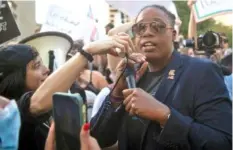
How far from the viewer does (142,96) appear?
1.73 meters

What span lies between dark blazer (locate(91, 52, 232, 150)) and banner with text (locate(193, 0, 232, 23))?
320 centimetres

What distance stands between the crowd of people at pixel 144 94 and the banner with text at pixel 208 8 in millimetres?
3092

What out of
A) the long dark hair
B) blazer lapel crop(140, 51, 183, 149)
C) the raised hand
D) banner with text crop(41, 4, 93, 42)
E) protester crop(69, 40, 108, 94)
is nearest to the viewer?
the raised hand

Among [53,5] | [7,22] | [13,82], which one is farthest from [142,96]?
[53,5]

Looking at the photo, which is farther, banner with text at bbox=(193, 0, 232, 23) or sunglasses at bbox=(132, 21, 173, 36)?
banner with text at bbox=(193, 0, 232, 23)

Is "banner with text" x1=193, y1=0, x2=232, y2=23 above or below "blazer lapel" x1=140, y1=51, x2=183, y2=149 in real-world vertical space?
above

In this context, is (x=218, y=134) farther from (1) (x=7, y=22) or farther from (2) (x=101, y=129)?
(1) (x=7, y=22)

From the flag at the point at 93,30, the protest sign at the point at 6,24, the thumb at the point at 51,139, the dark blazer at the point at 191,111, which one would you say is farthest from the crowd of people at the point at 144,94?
the flag at the point at 93,30

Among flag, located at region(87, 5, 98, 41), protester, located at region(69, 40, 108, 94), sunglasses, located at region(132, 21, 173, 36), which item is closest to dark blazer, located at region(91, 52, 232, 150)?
sunglasses, located at region(132, 21, 173, 36)

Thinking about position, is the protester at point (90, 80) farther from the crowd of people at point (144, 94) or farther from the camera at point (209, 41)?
the crowd of people at point (144, 94)

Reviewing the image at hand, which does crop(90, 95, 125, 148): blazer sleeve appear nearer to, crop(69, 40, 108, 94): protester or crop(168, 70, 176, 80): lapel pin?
crop(168, 70, 176, 80): lapel pin

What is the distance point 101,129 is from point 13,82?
513 mm

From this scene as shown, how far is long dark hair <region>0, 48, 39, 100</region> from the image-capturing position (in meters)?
2.21

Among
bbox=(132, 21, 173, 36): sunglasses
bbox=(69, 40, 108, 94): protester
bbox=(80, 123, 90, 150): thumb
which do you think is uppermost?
bbox=(132, 21, 173, 36): sunglasses
